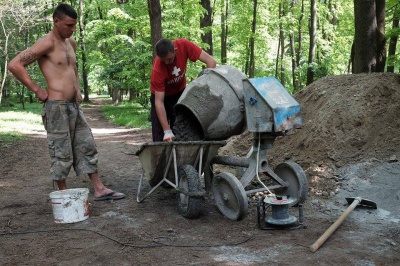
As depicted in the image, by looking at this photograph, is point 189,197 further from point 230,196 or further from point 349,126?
point 349,126

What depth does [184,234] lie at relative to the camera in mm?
3418

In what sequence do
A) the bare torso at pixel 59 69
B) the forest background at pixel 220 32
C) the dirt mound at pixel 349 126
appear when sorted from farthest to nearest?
the forest background at pixel 220 32 < the dirt mound at pixel 349 126 < the bare torso at pixel 59 69

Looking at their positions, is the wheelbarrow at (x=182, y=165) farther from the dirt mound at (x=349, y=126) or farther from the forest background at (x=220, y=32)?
the forest background at (x=220, y=32)

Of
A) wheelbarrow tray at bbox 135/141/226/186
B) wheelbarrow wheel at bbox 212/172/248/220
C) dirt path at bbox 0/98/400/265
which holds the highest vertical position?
wheelbarrow tray at bbox 135/141/226/186

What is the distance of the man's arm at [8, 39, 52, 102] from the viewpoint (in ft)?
12.8

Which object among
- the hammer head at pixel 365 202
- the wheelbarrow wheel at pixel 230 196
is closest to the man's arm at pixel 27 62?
the wheelbarrow wheel at pixel 230 196

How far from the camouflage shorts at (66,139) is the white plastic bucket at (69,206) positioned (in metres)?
0.51

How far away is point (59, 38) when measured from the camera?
417cm

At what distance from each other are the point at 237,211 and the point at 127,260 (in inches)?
49.0

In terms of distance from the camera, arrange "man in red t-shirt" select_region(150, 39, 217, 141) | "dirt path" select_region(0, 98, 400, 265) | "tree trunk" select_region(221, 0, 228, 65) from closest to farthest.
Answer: "dirt path" select_region(0, 98, 400, 265) → "man in red t-shirt" select_region(150, 39, 217, 141) → "tree trunk" select_region(221, 0, 228, 65)

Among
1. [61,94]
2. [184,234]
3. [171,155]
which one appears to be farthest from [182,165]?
[61,94]

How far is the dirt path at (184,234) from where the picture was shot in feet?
9.37

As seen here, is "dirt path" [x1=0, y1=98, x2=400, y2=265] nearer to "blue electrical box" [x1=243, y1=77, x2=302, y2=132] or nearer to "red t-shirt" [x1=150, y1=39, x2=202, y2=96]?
"blue electrical box" [x1=243, y1=77, x2=302, y2=132]

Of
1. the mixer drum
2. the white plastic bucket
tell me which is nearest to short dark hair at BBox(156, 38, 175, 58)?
the mixer drum
